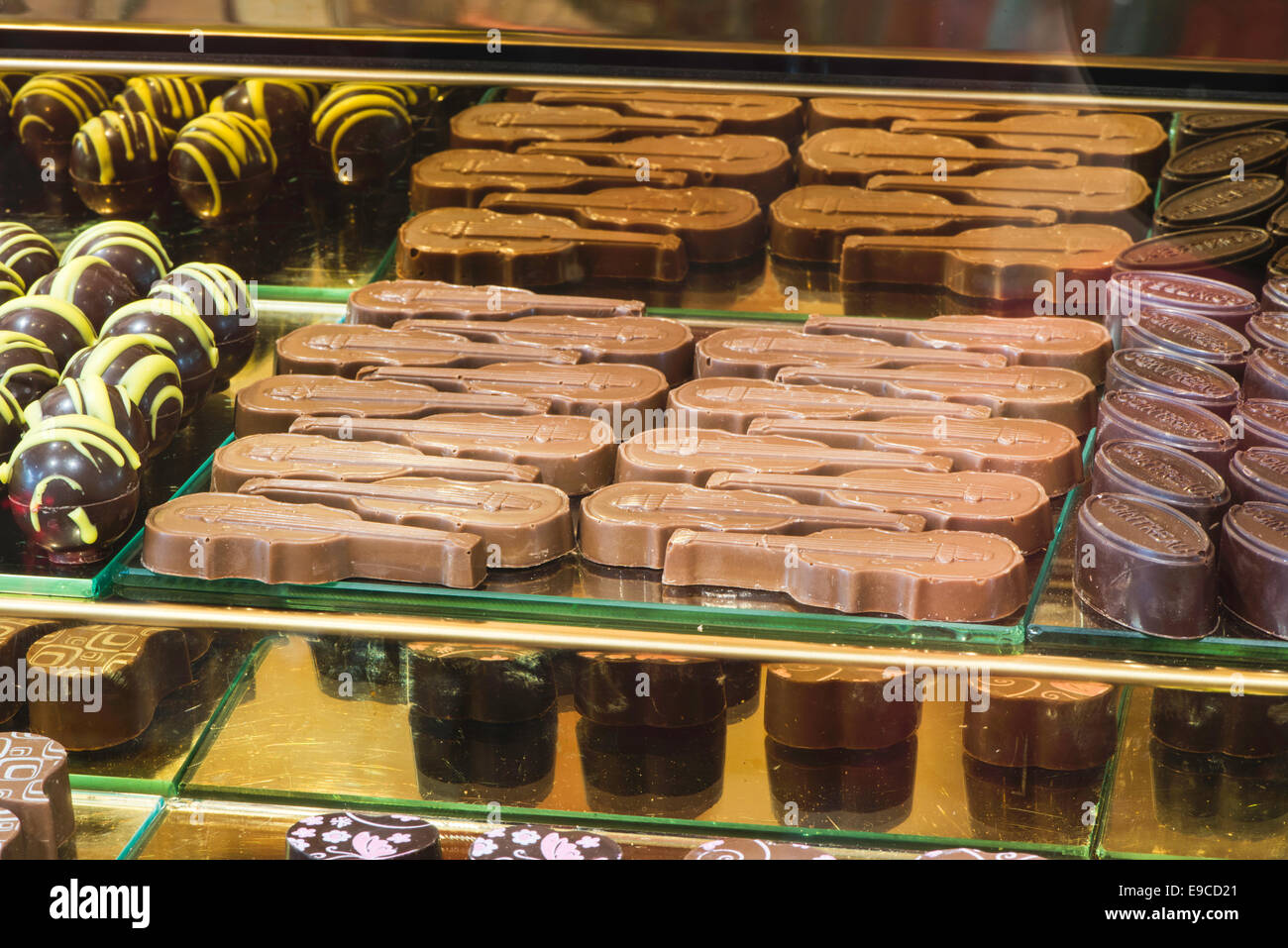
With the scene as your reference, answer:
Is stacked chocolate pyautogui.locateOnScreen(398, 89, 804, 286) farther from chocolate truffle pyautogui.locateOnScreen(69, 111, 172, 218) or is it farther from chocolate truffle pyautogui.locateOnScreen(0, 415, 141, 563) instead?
chocolate truffle pyautogui.locateOnScreen(0, 415, 141, 563)

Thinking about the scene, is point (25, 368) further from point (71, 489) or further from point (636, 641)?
point (636, 641)

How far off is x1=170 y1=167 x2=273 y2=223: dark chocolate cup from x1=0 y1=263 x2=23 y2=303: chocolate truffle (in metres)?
0.29

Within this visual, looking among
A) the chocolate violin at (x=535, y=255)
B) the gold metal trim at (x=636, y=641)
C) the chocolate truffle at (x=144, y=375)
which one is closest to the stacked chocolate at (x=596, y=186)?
the chocolate violin at (x=535, y=255)

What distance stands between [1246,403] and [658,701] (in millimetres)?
638

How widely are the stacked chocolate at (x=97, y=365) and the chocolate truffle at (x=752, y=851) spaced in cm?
59

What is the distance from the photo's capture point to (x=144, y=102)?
2080 mm

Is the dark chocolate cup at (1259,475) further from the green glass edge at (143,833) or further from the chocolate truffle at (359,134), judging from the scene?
the chocolate truffle at (359,134)

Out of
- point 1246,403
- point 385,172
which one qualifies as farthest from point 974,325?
point 385,172

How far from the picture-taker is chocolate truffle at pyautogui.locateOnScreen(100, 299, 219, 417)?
1581mm

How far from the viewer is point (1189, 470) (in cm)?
129

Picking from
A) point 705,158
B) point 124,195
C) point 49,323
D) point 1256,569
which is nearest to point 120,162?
point 124,195

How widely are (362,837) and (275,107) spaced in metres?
1.20

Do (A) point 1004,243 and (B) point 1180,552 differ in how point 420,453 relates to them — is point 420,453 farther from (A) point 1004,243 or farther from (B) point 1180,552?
(A) point 1004,243

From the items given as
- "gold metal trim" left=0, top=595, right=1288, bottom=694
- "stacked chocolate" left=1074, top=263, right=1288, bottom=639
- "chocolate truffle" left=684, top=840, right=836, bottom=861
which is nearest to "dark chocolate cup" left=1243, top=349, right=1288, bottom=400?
"stacked chocolate" left=1074, top=263, right=1288, bottom=639
